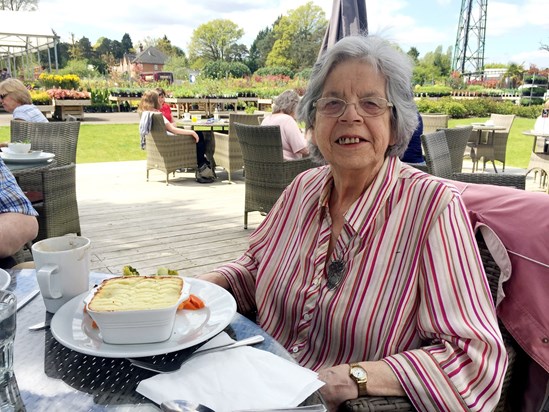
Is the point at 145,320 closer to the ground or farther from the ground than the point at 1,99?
closer to the ground

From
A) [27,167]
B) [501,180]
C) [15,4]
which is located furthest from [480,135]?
[15,4]

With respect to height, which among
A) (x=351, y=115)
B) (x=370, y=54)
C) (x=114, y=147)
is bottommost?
(x=114, y=147)

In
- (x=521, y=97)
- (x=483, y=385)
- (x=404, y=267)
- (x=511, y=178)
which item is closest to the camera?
(x=483, y=385)

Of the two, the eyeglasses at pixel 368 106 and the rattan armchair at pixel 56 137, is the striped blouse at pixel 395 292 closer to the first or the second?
the eyeglasses at pixel 368 106

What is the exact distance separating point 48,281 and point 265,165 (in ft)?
11.8

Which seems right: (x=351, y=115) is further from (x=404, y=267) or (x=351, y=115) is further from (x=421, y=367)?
(x=421, y=367)

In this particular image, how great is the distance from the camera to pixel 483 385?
1.08 m

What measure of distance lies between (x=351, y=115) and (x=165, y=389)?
976 millimetres

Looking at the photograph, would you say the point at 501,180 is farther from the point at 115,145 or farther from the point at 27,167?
the point at 115,145

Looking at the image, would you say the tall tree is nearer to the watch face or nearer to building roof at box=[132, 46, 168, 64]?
building roof at box=[132, 46, 168, 64]

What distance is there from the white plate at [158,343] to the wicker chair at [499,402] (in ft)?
1.17

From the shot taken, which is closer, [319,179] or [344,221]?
[344,221]

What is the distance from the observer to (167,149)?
7.02 metres

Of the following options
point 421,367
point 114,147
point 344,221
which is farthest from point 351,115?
point 114,147
